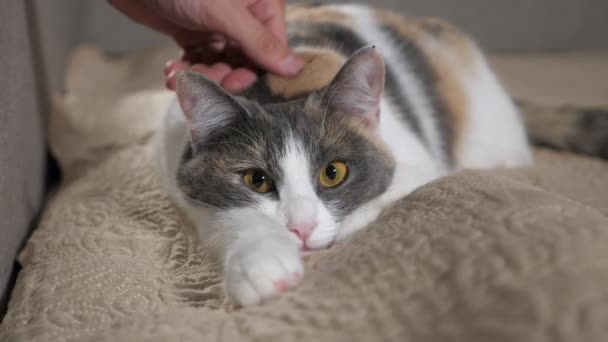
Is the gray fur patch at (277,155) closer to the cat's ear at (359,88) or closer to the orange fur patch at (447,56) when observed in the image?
the cat's ear at (359,88)

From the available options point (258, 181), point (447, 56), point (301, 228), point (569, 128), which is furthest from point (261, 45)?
point (569, 128)

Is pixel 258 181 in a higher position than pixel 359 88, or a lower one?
lower

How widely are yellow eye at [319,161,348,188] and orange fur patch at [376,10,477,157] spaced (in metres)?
0.59

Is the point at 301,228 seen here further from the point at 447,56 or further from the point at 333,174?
the point at 447,56

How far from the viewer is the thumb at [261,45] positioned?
1109 mm

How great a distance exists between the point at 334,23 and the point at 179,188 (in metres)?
0.67

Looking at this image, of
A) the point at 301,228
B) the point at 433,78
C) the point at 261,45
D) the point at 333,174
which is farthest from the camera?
the point at 433,78

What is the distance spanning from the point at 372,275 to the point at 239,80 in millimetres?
658

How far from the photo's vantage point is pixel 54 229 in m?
1.06

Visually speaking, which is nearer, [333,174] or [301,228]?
[301,228]

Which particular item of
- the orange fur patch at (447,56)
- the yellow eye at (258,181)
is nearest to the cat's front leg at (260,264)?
the yellow eye at (258,181)

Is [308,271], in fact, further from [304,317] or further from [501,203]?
[501,203]

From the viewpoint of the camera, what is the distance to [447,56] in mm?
1540

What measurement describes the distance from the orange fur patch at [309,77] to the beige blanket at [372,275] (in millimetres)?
356
